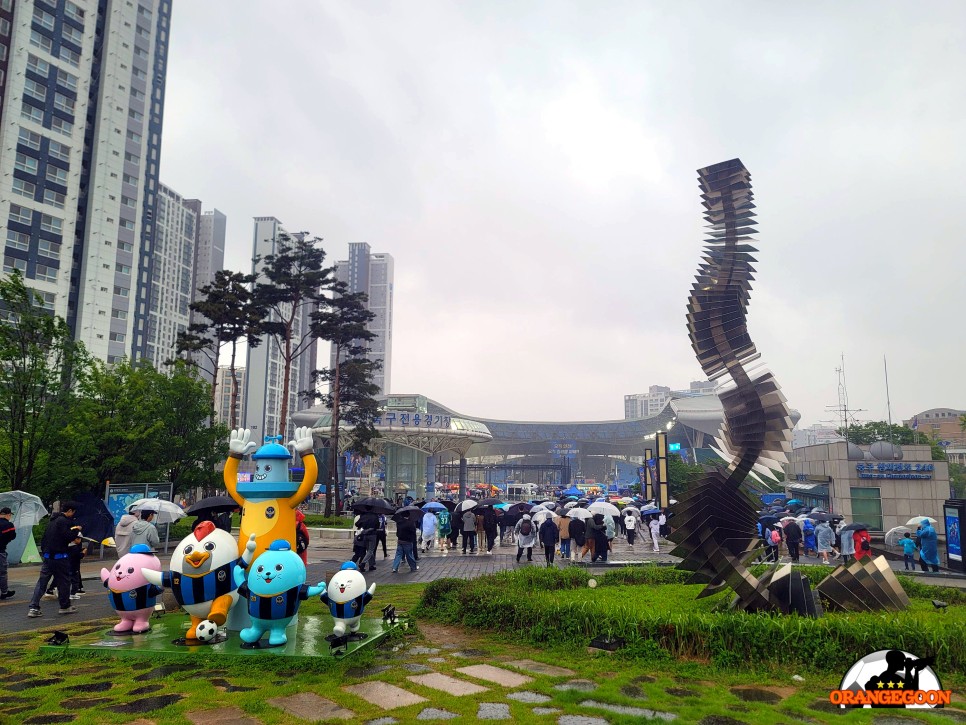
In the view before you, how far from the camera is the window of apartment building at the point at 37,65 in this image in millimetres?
45219

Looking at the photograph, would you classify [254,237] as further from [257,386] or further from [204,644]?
[204,644]

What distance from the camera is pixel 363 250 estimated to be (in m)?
141

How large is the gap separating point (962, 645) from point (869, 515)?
2106 centimetres

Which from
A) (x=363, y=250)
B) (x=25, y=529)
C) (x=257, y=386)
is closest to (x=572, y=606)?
(x=25, y=529)

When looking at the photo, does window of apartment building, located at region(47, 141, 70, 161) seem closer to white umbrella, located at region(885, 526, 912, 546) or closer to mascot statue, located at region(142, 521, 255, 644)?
mascot statue, located at region(142, 521, 255, 644)

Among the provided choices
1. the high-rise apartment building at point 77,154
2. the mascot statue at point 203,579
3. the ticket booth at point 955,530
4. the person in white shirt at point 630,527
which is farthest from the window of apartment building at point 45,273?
the ticket booth at point 955,530

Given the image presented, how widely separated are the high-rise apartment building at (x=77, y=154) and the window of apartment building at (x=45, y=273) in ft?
0.23

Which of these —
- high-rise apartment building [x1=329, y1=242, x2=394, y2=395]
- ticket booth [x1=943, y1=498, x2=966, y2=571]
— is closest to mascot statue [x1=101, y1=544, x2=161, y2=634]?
ticket booth [x1=943, y1=498, x2=966, y2=571]

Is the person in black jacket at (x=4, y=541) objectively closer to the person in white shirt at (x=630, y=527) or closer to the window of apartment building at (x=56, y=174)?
the person in white shirt at (x=630, y=527)

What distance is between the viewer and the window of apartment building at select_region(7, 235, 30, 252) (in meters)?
43.3

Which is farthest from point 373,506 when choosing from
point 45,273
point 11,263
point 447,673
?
point 45,273

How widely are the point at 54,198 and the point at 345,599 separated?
51.8 m

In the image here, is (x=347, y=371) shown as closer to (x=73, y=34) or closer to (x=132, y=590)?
(x=132, y=590)

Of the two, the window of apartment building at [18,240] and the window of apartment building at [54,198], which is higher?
the window of apartment building at [54,198]
